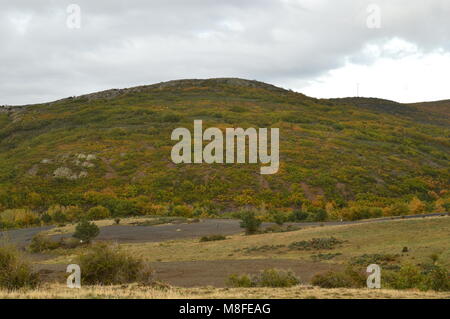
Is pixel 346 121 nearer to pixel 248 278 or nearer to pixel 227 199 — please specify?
pixel 227 199

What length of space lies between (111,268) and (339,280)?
279 inches

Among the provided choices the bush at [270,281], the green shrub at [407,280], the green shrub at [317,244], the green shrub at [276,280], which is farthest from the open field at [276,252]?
the green shrub at [407,280]

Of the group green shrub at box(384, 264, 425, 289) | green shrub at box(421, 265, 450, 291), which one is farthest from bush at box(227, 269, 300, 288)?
green shrub at box(421, 265, 450, 291)

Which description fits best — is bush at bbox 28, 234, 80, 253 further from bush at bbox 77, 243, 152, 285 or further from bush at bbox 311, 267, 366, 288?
bush at bbox 311, 267, 366, 288

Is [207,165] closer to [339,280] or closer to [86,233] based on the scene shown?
[86,233]

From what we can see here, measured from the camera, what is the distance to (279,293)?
13.0 m

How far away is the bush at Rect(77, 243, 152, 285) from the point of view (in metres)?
16.3

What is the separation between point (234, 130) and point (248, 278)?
190ft

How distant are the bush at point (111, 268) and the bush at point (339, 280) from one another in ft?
17.2

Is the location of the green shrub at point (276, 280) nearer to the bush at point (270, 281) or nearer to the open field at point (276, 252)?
the bush at point (270, 281)

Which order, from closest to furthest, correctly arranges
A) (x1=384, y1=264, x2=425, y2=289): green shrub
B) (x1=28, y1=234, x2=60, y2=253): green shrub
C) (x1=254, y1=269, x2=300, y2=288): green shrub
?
(x1=384, y1=264, x2=425, y2=289): green shrub
(x1=254, y1=269, x2=300, y2=288): green shrub
(x1=28, y1=234, x2=60, y2=253): green shrub

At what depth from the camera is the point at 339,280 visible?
1534 centimetres

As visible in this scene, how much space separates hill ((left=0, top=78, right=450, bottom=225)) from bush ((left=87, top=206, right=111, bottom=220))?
48.6 inches

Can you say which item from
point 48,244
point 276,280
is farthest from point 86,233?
point 276,280
